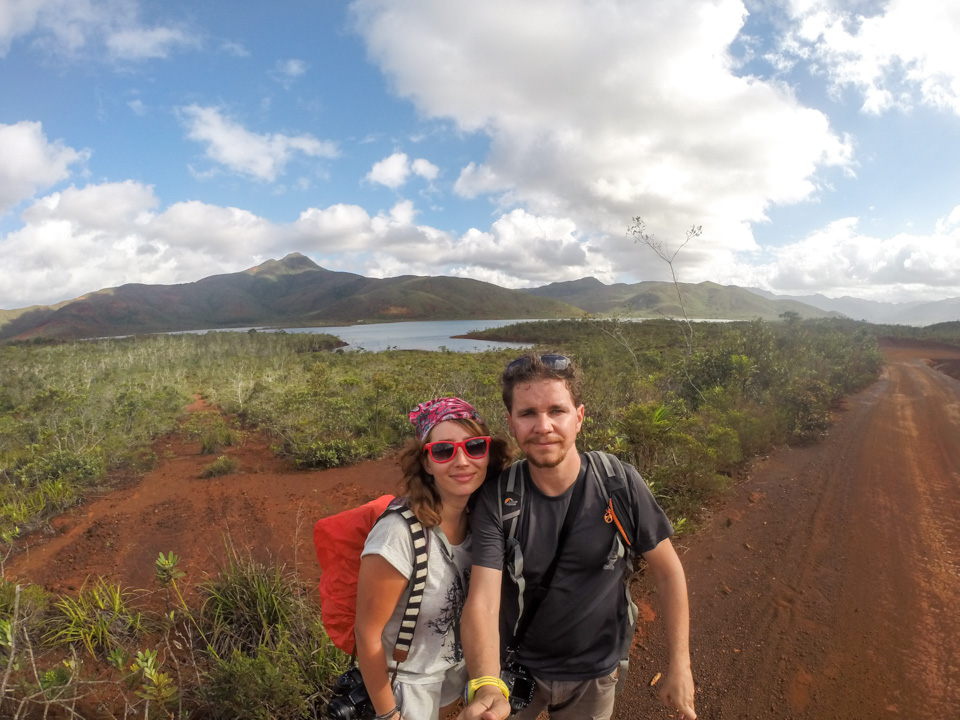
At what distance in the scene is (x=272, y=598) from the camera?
11.3 feet

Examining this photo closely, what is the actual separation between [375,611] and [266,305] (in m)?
173

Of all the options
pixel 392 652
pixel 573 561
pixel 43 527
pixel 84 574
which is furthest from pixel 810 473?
pixel 43 527

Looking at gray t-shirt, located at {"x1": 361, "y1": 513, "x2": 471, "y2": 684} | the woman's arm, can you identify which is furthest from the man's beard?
the woman's arm

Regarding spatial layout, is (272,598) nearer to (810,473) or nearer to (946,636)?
(946,636)

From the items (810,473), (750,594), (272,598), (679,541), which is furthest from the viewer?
(810,473)

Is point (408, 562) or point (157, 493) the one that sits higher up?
point (408, 562)

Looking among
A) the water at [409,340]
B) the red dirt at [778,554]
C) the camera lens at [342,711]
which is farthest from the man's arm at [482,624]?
the water at [409,340]

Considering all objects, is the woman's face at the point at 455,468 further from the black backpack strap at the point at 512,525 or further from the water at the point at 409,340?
the water at the point at 409,340

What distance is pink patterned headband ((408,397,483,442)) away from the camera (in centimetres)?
158

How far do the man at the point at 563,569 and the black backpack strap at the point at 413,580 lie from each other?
0.15 metres

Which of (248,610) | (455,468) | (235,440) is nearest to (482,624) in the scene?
(455,468)

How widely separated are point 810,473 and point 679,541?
297cm

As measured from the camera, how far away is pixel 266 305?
158 metres

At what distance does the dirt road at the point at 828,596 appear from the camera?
9.17ft
